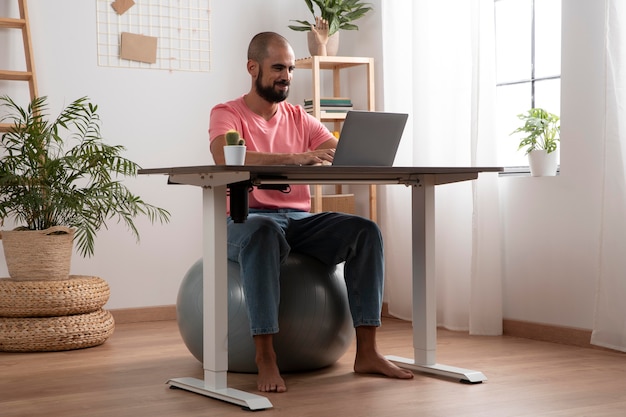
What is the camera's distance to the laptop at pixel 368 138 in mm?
2799

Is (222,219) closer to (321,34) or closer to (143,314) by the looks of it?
(143,314)

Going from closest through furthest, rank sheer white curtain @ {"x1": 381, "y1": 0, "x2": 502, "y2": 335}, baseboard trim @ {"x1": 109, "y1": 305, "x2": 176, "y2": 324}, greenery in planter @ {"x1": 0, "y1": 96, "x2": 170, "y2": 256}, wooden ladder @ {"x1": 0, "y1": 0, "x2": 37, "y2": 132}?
greenery in planter @ {"x1": 0, "y1": 96, "x2": 170, "y2": 256} → sheer white curtain @ {"x1": 381, "y1": 0, "x2": 502, "y2": 335} → wooden ladder @ {"x1": 0, "y1": 0, "x2": 37, "y2": 132} → baseboard trim @ {"x1": 109, "y1": 305, "x2": 176, "y2": 324}

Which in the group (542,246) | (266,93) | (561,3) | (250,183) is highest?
(561,3)

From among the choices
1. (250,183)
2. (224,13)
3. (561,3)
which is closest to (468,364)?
(250,183)

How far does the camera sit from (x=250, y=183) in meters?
2.73

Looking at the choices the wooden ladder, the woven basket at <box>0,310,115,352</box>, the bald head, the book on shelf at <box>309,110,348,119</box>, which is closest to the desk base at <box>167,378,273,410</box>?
the woven basket at <box>0,310,115,352</box>

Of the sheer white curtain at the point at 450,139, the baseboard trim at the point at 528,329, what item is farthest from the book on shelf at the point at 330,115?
the baseboard trim at the point at 528,329

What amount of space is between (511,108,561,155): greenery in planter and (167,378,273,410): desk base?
185 centimetres

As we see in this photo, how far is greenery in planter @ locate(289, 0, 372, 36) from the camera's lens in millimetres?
4781

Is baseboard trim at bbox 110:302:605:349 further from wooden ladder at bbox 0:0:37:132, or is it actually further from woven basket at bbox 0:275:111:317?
wooden ladder at bbox 0:0:37:132

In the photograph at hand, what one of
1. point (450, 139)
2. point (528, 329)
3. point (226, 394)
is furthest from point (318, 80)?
point (226, 394)

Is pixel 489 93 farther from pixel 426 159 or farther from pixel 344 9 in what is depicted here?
pixel 344 9

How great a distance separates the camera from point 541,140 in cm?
400

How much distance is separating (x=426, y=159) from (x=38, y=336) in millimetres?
1909
